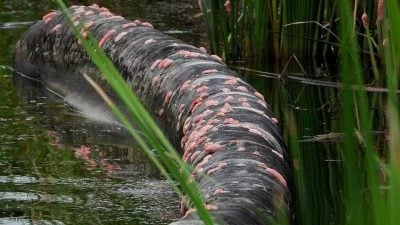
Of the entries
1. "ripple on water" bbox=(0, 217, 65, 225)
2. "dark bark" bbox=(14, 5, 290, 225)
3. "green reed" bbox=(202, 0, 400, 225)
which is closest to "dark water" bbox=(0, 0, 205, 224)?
"ripple on water" bbox=(0, 217, 65, 225)

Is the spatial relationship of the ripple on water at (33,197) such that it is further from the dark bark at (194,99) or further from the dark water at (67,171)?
the dark bark at (194,99)

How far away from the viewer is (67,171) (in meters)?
4.26

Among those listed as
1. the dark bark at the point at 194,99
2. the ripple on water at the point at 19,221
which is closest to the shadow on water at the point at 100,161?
the ripple on water at the point at 19,221

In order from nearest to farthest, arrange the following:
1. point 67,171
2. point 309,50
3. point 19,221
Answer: point 19,221 → point 67,171 → point 309,50

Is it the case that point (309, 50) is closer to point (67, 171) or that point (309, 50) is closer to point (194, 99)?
point (194, 99)

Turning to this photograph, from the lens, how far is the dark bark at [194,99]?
3.17 m

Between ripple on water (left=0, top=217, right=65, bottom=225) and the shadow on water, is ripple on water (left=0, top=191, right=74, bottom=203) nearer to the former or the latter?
the shadow on water

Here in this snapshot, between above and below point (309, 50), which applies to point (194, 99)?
above

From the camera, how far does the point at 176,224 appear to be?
272cm

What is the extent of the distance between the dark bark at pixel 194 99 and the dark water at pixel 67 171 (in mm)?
195

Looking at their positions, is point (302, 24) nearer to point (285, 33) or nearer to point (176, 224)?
point (285, 33)

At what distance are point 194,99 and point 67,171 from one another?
2.14ft

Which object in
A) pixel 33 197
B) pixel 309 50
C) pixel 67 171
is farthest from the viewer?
pixel 309 50

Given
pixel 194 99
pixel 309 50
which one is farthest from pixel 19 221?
pixel 309 50
